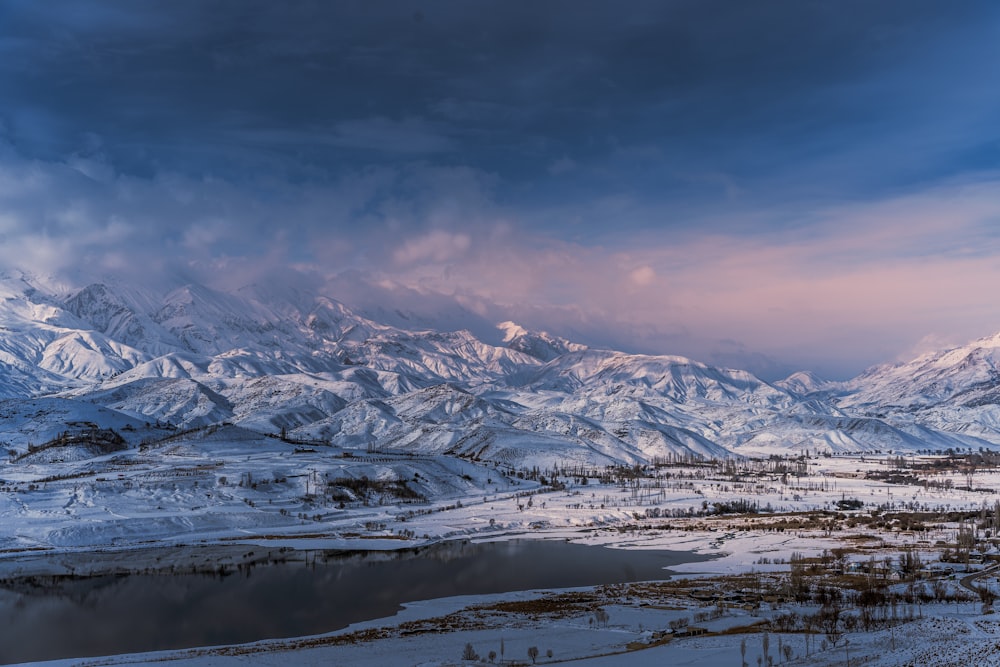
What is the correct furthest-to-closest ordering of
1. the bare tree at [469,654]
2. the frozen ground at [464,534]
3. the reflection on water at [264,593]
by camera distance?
the reflection on water at [264,593] < the frozen ground at [464,534] < the bare tree at [469,654]

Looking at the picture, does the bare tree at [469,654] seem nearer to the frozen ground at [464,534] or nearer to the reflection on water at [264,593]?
the frozen ground at [464,534]

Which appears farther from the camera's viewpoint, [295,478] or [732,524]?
[295,478]

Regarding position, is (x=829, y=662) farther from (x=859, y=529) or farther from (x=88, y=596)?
(x=859, y=529)

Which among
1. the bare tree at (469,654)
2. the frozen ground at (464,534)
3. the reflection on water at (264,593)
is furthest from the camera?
the reflection on water at (264,593)

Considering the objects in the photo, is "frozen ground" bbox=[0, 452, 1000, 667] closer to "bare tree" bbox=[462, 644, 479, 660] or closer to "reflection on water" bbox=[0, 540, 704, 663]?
"bare tree" bbox=[462, 644, 479, 660]

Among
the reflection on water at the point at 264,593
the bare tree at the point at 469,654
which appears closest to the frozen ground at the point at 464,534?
the bare tree at the point at 469,654

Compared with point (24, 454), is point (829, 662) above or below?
below

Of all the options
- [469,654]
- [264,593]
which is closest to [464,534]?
[264,593]

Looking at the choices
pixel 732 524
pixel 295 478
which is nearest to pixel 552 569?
pixel 732 524

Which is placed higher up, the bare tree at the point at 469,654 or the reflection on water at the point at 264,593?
the bare tree at the point at 469,654
